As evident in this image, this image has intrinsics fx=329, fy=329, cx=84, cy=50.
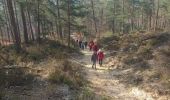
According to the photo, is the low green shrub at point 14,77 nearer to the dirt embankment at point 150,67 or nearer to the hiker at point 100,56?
the dirt embankment at point 150,67

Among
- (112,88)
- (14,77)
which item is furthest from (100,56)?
(14,77)

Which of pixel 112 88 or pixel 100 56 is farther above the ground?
pixel 112 88

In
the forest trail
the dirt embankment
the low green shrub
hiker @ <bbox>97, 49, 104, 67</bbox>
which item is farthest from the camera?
hiker @ <bbox>97, 49, 104, 67</bbox>

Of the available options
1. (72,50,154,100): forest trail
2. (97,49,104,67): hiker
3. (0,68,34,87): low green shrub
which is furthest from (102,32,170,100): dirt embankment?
(0,68,34,87): low green shrub

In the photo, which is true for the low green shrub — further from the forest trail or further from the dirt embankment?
the dirt embankment

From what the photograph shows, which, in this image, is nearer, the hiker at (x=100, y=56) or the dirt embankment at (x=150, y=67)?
the dirt embankment at (x=150, y=67)

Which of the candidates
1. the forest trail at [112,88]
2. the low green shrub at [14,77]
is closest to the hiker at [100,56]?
the forest trail at [112,88]

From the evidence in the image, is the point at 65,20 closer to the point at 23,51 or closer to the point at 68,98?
the point at 23,51

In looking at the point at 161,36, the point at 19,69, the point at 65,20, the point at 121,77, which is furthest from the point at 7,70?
the point at 65,20

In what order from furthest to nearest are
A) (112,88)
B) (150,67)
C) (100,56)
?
1. (100,56)
2. (150,67)
3. (112,88)

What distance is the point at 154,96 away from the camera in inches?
596

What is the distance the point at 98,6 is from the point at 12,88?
8588 cm

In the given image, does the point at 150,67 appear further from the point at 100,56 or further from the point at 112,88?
the point at 100,56

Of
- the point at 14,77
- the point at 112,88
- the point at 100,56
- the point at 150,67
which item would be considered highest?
the point at 14,77
